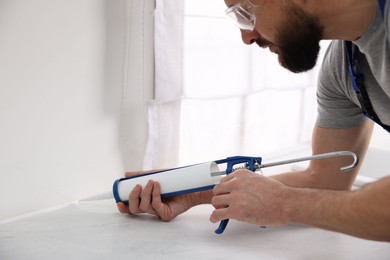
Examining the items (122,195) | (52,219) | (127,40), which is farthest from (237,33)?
(52,219)

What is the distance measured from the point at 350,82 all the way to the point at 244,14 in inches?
12.1

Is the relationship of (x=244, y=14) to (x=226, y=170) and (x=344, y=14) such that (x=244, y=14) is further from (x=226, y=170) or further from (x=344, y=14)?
(x=226, y=170)

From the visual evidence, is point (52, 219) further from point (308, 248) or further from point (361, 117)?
point (361, 117)

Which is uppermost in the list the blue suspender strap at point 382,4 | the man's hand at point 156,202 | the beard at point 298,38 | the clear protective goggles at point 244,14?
the blue suspender strap at point 382,4

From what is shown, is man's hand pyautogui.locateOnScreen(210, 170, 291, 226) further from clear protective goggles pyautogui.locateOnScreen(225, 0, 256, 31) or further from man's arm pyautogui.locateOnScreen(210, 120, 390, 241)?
clear protective goggles pyautogui.locateOnScreen(225, 0, 256, 31)

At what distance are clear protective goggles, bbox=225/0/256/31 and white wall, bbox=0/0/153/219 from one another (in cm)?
36

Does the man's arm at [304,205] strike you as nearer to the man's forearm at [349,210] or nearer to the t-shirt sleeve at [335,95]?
the man's forearm at [349,210]

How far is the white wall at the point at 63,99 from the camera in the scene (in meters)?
1.30

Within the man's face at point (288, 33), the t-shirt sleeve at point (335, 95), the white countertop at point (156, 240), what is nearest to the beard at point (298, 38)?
the man's face at point (288, 33)

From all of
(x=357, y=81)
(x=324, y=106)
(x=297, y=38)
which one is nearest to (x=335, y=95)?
(x=324, y=106)

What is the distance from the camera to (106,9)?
56.2 inches

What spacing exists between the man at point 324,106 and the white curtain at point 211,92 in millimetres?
289

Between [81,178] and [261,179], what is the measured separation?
1.66ft

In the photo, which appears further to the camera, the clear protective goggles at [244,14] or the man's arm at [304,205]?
the clear protective goggles at [244,14]
